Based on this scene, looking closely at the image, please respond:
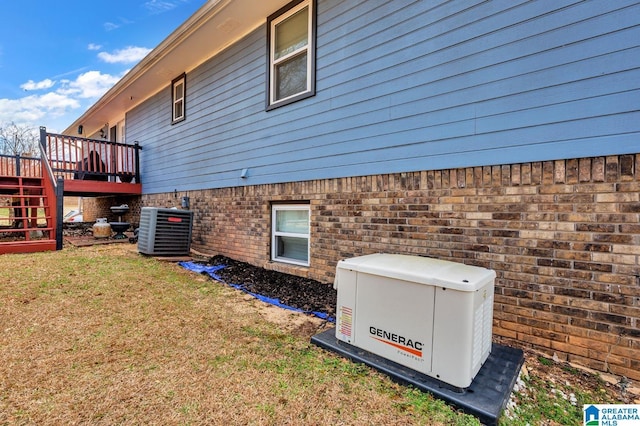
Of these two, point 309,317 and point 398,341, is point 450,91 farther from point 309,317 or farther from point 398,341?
point 309,317

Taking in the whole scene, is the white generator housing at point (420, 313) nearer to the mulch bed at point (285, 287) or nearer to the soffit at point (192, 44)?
the mulch bed at point (285, 287)

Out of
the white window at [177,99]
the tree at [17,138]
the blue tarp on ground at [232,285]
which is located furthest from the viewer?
the tree at [17,138]

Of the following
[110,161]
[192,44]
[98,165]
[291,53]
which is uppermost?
[192,44]

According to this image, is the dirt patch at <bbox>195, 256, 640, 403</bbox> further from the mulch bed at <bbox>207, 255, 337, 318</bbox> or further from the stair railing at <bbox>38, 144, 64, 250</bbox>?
the stair railing at <bbox>38, 144, 64, 250</bbox>

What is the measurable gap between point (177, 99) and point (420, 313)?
8214mm

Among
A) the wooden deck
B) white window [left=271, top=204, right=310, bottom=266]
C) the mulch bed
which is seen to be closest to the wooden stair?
the wooden deck

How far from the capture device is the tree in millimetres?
23562

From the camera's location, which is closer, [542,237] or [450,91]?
[542,237]

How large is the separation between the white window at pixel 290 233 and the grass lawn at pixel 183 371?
1305 mm

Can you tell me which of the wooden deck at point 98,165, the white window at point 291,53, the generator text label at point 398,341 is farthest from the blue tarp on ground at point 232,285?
the wooden deck at point 98,165

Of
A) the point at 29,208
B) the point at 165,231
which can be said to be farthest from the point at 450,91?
the point at 29,208

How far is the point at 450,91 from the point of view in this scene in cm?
310

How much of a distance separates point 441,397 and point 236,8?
5922 mm

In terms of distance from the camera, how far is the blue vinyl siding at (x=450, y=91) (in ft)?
7.64
